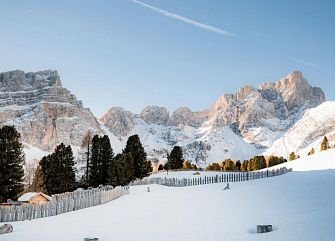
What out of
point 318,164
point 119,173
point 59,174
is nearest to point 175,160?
point 59,174

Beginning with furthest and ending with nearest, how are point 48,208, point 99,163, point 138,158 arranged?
point 138,158 < point 99,163 < point 48,208

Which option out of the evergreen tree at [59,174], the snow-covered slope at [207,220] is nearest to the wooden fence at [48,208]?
the snow-covered slope at [207,220]

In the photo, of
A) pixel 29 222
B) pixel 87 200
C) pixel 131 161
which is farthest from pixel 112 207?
pixel 131 161

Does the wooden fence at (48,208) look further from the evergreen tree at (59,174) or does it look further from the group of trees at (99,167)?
the evergreen tree at (59,174)

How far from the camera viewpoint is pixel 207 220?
22641 millimetres

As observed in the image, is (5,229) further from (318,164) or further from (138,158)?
(138,158)

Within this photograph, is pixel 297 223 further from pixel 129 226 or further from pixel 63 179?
pixel 63 179

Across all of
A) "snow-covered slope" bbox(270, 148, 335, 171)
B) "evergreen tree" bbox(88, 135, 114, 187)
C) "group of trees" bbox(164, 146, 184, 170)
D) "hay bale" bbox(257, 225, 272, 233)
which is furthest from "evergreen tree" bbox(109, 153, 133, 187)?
"group of trees" bbox(164, 146, 184, 170)

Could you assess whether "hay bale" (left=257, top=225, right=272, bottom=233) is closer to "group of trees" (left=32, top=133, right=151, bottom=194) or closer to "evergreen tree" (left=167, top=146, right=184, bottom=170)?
"group of trees" (left=32, top=133, right=151, bottom=194)

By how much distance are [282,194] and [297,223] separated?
39.7ft

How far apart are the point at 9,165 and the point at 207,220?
34530 mm

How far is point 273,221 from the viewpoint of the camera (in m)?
19.9

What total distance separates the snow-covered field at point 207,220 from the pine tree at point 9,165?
70.4 feet

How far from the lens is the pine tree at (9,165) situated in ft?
160
